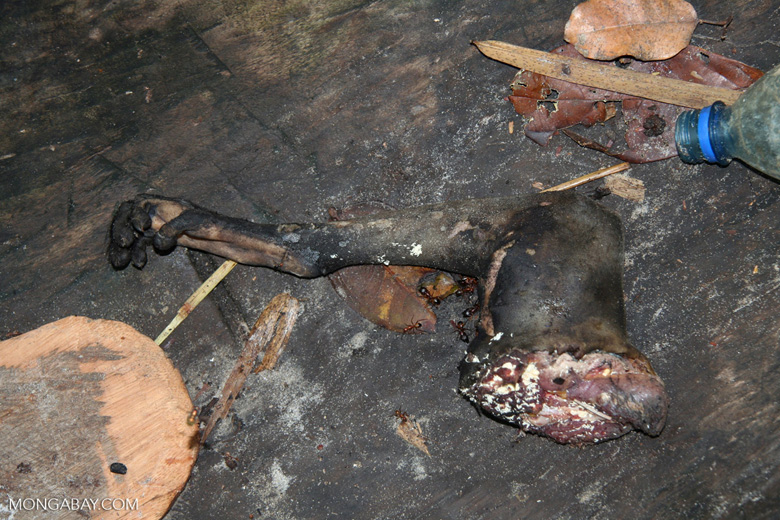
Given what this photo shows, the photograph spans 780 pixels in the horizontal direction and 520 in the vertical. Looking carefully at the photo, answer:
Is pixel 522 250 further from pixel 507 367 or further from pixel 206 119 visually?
pixel 206 119

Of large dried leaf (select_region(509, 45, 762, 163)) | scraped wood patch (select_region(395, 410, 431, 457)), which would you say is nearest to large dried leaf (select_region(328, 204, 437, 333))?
scraped wood patch (select_region(395, 410, 431, 457))

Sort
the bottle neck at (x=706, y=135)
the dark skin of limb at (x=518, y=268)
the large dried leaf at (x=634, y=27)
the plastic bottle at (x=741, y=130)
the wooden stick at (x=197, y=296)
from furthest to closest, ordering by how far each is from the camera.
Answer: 1. the wooden stick at (x=197, y=296)
2. the large dried leaf at (x=634, y=27)
3. the bottle neck at (x=706, y=135)
4. the plastic bottle at (x=741, y=130)
5. the dark skin of limb at (x=518, y=268)

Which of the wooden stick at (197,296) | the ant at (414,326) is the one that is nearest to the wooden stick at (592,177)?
the ant at (414,326)

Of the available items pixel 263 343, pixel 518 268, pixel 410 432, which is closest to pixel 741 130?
pixel 518 268

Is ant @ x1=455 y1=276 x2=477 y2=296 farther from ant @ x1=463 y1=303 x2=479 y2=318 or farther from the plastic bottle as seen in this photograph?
the plastic bottle

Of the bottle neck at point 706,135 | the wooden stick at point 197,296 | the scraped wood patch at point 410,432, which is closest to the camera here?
the bottle neck at point 706,135

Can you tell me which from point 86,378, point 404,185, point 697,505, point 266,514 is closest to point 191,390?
point 86,378

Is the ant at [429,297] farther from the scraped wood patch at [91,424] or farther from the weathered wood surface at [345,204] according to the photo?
the scraped wood patch at [91,424]
